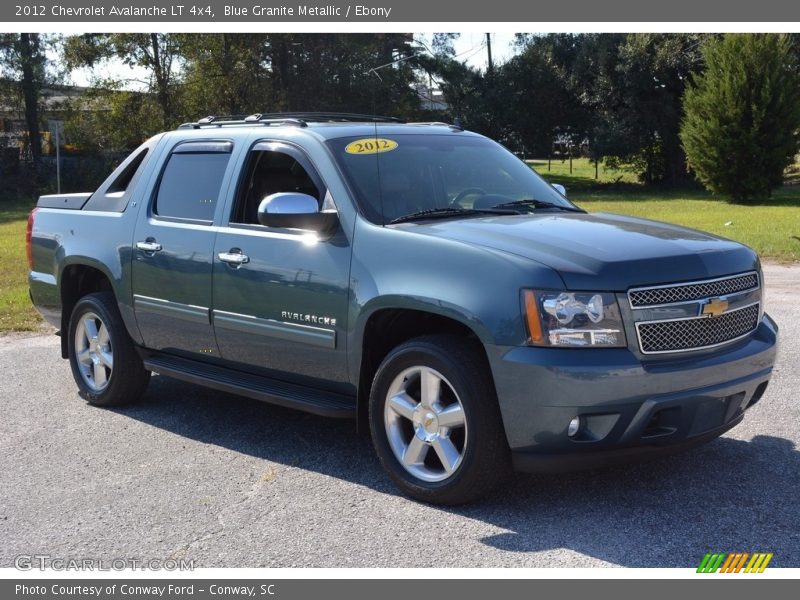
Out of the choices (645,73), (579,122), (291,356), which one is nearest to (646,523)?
(291,356)

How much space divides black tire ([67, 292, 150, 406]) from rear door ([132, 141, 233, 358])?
31cm

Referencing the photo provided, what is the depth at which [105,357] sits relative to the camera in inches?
266

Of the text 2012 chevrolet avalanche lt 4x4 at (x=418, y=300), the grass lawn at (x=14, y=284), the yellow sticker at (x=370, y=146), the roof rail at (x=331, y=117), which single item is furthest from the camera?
the grass lawn at (x=14, y=284)

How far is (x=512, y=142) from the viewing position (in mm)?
40656

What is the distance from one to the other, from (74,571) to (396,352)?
1.75 meters

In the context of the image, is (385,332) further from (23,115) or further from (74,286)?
(23,115)

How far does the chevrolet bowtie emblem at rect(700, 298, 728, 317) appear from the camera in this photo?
14.6 ft

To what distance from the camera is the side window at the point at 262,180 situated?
18.6 ft

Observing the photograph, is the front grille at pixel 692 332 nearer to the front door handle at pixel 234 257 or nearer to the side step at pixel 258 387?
the side step at pixel 258 387

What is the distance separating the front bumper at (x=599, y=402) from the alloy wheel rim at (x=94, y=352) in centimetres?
345

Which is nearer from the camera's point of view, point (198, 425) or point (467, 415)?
point (467, 415)

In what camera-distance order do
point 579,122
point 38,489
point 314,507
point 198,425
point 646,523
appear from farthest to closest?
1. point 579,122
2. point 198,425
3. point 38,489
4. point 314,507
5. point 646,523

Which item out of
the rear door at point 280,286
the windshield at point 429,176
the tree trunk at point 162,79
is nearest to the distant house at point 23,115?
the tree trunk at point 162,79

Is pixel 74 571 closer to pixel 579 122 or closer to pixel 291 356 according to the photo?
pixel 291 356
